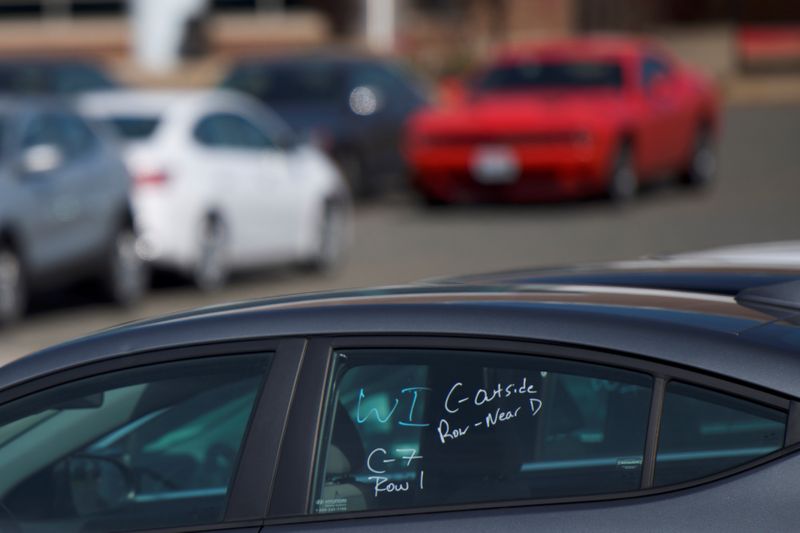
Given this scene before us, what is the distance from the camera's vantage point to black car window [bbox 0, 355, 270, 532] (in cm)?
308

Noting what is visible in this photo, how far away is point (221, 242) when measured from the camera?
479 inches

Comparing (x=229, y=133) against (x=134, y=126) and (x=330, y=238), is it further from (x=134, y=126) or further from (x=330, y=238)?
(x=330, y=238)

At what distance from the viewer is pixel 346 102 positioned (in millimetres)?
17734

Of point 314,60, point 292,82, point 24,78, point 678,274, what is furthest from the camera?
point 24,78

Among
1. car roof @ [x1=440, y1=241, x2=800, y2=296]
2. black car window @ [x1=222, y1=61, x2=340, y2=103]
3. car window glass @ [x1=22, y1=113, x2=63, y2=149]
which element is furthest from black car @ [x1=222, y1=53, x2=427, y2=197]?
car roof @ [x1=440, y1=241, x2=800, y2=296]

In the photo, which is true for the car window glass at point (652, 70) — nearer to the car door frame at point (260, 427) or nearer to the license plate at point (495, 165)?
the license plate at point (495, 165)

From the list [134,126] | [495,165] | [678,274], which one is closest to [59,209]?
[134,126]

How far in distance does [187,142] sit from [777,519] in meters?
9.91

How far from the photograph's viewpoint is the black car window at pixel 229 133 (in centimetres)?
1248

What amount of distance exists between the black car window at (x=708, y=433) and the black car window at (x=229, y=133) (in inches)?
390

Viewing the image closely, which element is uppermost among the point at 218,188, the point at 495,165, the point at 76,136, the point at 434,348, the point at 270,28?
the point at 434,348

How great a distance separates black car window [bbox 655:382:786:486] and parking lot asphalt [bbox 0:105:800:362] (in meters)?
7.20

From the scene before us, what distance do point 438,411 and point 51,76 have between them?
17135mm

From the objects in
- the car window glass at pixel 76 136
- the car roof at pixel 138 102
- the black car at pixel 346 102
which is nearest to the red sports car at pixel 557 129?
the black car at pixel 346 102
